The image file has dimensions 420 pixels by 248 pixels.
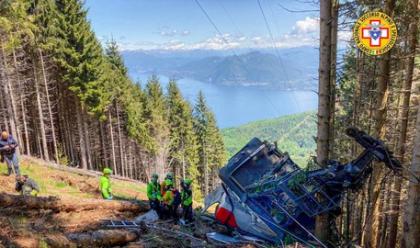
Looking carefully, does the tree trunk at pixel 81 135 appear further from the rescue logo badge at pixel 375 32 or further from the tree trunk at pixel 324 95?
the tree trunk at pixel 324 95

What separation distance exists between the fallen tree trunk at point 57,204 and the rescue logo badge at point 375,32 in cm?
848

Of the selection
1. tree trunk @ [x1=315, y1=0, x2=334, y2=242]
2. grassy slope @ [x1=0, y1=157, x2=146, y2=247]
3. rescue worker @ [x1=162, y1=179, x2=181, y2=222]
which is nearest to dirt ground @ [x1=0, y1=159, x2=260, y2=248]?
grassy slope @ [x1=0, y1=157, x2=146, y2=247]

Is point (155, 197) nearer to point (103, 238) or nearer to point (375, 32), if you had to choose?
point (103, 238)

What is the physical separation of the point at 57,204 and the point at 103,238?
9.89 ft

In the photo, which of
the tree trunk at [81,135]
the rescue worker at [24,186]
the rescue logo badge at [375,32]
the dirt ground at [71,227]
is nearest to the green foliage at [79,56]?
the tree trunk at [81,135]

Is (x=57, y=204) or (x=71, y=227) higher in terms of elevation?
(x=57, y=204)

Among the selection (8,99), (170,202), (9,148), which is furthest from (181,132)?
(170,202)

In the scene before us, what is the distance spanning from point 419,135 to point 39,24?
30888 millimetres

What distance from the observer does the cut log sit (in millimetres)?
6621

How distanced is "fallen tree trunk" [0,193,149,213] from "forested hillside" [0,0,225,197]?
11519 mm

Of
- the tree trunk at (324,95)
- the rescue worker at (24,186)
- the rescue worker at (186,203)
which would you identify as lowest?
the rescue worker at (186,203)

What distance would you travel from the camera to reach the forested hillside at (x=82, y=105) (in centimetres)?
2917

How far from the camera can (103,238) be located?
7.00 m

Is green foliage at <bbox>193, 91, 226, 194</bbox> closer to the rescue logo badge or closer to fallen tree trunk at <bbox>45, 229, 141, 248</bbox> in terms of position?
the rescue logo badge
